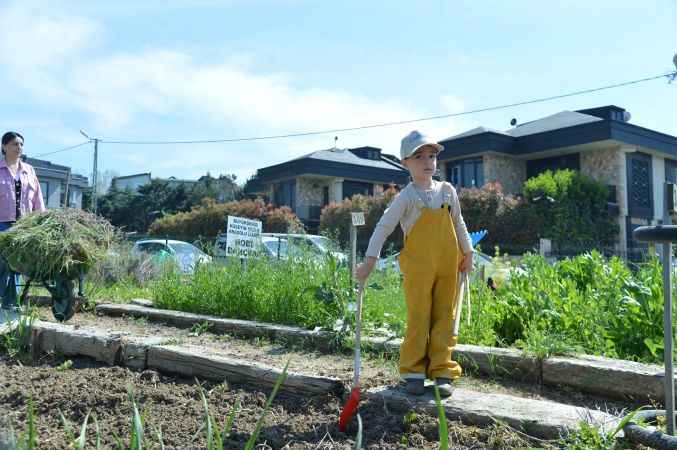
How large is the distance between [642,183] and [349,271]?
2314 centimetres

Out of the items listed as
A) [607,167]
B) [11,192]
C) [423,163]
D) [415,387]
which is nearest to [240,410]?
[415,387]

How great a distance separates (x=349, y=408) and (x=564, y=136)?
2286 cm

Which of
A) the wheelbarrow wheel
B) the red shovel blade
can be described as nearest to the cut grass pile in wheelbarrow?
the wheelbarrow wheel

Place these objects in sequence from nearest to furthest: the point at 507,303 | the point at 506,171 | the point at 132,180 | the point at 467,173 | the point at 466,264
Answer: the point at 466,264 → the point at 507,303 → the point at 506,171 → the point at 467,173 → the point at 132,180

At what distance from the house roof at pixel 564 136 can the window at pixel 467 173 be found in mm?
676

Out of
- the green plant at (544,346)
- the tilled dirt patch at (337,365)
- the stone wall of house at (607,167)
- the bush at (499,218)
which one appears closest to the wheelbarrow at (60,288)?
the tilled dirt patch at (337,365)

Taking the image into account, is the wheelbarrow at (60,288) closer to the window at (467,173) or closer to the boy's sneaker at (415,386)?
the boy's sneaker at (415,386)

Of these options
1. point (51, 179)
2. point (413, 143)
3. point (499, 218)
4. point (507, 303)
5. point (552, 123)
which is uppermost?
point (552, 123)

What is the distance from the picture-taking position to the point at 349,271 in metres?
5.41

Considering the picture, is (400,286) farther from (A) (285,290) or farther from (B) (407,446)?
(B) (407,446)

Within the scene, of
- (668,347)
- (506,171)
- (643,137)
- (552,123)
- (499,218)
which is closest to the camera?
(668,347)

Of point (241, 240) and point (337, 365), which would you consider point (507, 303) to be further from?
point (241, 240)

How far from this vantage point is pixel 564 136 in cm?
2327

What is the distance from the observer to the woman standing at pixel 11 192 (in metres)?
5.84
